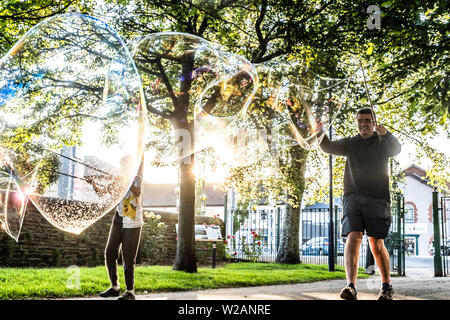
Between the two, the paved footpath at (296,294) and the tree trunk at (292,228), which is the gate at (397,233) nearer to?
the tree trunk at (292,228)

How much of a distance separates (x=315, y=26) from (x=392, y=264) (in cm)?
752

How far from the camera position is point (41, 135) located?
12.5 feet

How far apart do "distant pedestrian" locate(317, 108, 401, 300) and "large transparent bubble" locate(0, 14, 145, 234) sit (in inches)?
83.4

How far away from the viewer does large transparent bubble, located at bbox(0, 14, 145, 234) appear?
3.83 metres

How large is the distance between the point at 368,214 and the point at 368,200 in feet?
0.45

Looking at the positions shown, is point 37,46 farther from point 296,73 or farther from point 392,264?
point 392,264

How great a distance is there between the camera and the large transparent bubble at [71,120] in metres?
3.83

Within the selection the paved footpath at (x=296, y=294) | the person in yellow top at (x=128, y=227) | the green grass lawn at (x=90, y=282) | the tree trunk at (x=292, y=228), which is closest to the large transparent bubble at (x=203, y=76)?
the person in yellow top at (x=128, y=227)

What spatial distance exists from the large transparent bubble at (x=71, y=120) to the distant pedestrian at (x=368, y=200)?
212 centimetres

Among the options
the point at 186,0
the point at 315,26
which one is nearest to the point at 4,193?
the point at 186,0

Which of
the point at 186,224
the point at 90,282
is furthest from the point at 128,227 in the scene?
the point at 186,224

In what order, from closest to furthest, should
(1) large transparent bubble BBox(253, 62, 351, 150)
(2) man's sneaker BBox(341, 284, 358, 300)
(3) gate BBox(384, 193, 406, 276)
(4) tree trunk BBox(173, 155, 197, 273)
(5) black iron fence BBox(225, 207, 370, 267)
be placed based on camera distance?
(2) man's sneaker BBox(341, 284, 358, 300)
(1) large transparent bubble BBox(253, 62, 351, 150)
(4) tree trunk BBox(173, 155, 197, 273)
(3) gate BBox(384, 193, 406, 276)
(5) black iron fence BBox(225, 207, 370, 267)

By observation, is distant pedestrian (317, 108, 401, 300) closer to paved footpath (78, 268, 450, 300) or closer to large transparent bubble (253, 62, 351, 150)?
large transparent bubble (253, 62, 351, 150)

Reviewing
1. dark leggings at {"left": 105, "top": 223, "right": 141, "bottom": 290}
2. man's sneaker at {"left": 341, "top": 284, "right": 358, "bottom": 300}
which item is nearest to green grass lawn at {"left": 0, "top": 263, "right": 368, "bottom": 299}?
dark leggings at {"left": 105, "top": 223, "right": 141, "bottom": 290}
